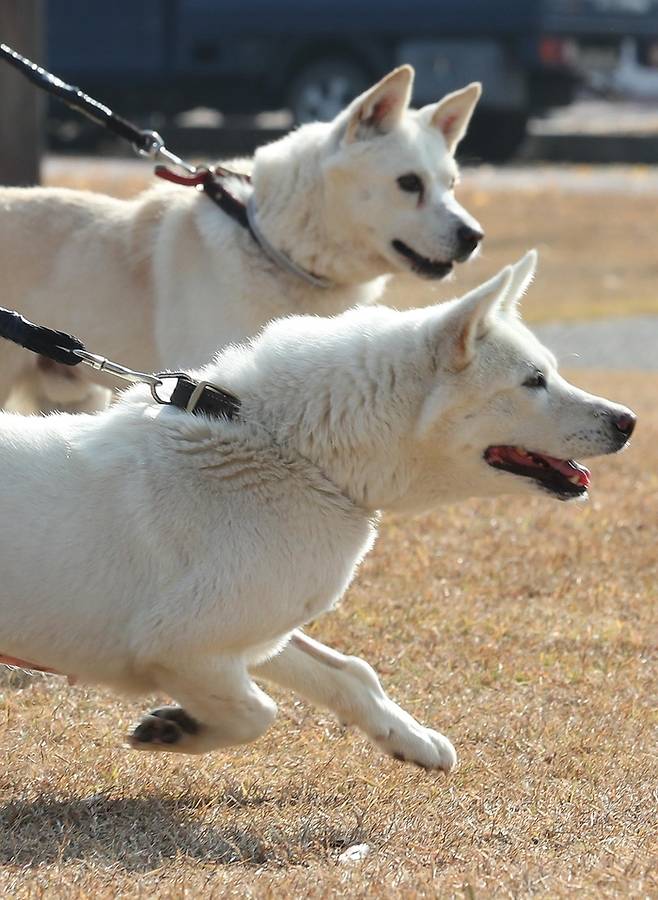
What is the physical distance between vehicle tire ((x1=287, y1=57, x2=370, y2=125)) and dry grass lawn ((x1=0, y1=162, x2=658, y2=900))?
44.1 feet

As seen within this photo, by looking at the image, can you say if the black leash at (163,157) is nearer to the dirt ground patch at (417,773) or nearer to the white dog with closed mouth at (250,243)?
the white dog with closed mouth at (250,243)

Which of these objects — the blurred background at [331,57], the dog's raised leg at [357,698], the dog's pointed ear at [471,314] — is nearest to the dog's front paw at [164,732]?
the dog's raised leg at [357,698]

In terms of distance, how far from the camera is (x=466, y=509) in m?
6.85

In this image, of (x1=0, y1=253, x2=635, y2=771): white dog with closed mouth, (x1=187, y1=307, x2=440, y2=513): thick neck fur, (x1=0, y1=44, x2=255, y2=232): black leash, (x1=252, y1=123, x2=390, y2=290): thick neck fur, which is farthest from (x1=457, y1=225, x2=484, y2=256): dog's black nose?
(x1=187, y1=307, x2=440, y2=513): thick neck fur

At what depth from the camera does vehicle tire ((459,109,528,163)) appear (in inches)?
758

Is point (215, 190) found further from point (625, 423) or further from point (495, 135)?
point (495, 135)

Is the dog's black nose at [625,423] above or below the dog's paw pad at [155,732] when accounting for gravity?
above

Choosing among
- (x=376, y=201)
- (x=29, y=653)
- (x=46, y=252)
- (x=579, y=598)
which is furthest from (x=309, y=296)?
(x=29, y=653)

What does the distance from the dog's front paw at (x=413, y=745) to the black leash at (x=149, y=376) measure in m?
0.94

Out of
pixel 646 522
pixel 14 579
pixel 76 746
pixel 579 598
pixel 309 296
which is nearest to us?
pixel 14 579

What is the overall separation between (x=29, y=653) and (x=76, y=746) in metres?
0.60

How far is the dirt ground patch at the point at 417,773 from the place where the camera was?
356 centimetres

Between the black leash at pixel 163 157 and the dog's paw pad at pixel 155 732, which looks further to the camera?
the black leash at pixel 163 157

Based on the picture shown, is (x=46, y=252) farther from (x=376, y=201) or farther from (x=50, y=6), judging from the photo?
(x=50, y=6)
